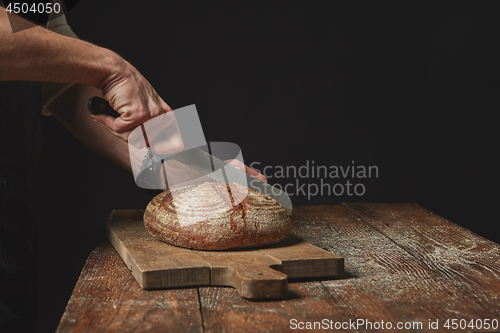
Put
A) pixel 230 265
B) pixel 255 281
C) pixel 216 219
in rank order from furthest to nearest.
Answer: pixel 216 219
pixel 230 265
pixel 255 281

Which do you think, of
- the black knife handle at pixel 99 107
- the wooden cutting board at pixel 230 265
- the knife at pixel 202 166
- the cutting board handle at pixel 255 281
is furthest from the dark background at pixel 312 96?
the cutting board handle at pixel 255 281

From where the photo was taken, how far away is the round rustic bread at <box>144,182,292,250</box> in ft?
4.49

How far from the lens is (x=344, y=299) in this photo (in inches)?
42.4

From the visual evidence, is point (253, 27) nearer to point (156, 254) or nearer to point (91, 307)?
point (156, 254)

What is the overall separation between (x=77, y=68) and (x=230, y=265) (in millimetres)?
729

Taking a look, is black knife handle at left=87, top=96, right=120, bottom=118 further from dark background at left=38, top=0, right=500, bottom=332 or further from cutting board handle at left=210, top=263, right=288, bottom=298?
dark background at left=38, top=0, right=500, bottom=332

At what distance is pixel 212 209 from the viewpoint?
1.42 m

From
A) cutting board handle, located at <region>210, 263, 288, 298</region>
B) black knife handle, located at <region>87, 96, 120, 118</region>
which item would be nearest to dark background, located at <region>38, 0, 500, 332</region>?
black knife handle, located at <region>87, 96, 120, 118</region>

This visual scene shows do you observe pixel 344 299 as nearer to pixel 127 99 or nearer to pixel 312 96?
pixel 127 99

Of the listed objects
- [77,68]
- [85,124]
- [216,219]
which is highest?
[77,68]

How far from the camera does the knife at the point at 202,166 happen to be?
1.48 m

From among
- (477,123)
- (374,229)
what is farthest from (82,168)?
(477,123)

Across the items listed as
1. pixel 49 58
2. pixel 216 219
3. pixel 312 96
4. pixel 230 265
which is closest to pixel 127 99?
pixel 49 58

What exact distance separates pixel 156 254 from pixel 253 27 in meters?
1.82
